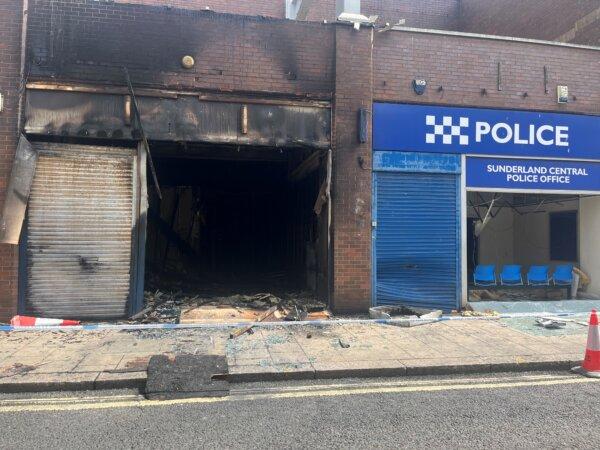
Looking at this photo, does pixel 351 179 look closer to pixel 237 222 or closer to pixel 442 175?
pixel 442 175

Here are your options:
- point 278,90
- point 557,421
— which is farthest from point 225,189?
point 557,421

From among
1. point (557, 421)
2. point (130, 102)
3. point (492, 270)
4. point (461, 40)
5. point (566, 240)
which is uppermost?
point (461, 40)

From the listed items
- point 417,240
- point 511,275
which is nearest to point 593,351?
point 417,240

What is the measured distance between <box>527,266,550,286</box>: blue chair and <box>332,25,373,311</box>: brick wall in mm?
5286

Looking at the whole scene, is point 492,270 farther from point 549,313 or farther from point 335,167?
point 335,167

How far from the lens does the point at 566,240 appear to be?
12.8 meters

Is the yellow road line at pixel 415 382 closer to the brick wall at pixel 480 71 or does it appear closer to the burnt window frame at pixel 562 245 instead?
the brick wall at pixel 480 71

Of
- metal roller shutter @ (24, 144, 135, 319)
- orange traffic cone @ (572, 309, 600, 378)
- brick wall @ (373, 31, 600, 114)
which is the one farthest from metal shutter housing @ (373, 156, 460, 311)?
metal roller shutter @ (24, 144, 135, 319)

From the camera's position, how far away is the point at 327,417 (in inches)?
174

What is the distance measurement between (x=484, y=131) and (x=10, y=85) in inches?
354

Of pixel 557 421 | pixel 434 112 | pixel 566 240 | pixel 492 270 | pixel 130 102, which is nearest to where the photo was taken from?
pixel 557 421

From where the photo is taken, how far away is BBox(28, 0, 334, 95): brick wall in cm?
826

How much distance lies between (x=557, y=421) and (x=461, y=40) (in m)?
7.92

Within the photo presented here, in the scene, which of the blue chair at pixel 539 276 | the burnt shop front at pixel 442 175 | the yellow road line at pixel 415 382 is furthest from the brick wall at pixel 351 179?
the blue chair at pixel 539 276
